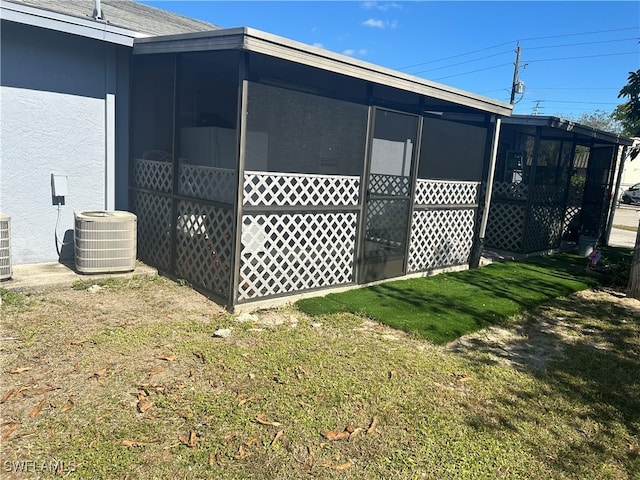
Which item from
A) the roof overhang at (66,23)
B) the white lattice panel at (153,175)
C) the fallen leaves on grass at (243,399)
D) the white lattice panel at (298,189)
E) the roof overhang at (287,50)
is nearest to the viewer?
the fallen leaves on grass at (243,399)

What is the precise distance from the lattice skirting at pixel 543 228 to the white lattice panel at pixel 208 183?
751 centimetres

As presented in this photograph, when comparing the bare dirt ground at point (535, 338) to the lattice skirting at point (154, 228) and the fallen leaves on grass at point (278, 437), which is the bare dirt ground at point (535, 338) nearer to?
the fallen leaves on grass at point (278, 437)

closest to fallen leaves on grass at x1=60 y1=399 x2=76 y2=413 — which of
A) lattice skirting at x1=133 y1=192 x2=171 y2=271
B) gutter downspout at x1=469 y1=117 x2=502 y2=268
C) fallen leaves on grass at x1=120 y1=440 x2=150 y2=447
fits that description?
fallen leaves on grass at x1=120 y1=440 x2=150 y2=447

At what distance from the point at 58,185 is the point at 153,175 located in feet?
3.82

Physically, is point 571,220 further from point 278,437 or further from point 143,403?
point 143,403

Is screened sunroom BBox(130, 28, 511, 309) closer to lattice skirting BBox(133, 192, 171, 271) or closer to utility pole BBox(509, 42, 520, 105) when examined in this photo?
lattice skirting BBox(133, 192, 171, 271)

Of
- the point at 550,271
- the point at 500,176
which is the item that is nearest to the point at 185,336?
the point at 550,271

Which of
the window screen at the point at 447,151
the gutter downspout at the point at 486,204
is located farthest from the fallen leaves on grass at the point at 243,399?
the window screen at the point at 447,151

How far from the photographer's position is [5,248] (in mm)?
5227

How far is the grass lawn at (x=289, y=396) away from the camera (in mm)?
2773

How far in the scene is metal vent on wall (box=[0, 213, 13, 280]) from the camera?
519cm

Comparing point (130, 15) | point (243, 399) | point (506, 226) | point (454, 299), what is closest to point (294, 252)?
point (454, 299)

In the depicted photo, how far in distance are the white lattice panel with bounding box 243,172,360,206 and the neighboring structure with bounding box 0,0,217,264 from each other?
2.57 metres

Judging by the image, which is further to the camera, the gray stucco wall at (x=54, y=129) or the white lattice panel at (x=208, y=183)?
the gray stucco wall at (x=54, y=129)
